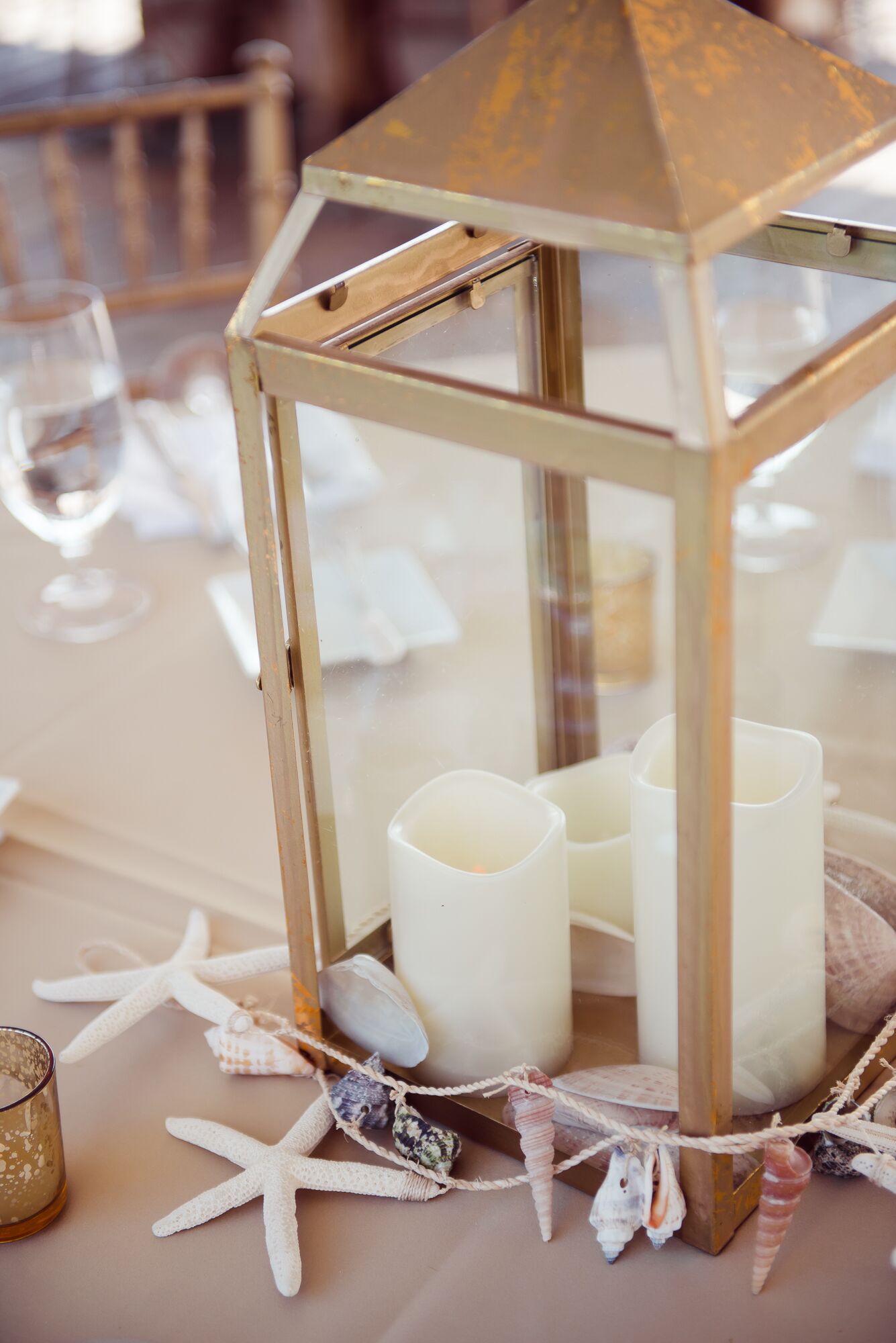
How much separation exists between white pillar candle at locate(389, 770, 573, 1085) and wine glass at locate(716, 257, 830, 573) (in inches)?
5.8

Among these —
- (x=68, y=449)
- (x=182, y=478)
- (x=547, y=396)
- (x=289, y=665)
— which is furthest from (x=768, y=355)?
(x=182, y=478)

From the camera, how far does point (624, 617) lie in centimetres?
81

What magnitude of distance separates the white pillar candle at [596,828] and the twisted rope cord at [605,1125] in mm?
94

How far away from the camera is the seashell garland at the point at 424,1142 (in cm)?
54

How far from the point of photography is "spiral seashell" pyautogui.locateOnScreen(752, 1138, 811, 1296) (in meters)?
0.46

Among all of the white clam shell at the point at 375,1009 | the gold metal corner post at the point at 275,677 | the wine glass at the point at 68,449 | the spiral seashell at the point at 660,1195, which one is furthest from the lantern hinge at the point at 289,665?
the wine glass at the point at 68,449

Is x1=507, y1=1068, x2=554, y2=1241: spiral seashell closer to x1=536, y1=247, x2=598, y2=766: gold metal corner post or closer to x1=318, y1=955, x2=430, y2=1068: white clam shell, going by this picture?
x1=318, y1=955, x2=430, y2=1068: white clam shell

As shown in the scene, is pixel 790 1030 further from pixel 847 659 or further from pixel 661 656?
pixel 661 656

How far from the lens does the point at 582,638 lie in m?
0.71

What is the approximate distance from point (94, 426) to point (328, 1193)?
60cm

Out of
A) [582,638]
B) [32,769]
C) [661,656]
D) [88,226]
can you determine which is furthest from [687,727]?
[88,226]

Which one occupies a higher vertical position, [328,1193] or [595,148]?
[595,148]

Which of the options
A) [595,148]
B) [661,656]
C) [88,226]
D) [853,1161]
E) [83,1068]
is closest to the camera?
[595,148]

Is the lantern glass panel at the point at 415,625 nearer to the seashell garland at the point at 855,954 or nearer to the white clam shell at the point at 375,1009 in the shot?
the white clam shell at the point at 375,1009
